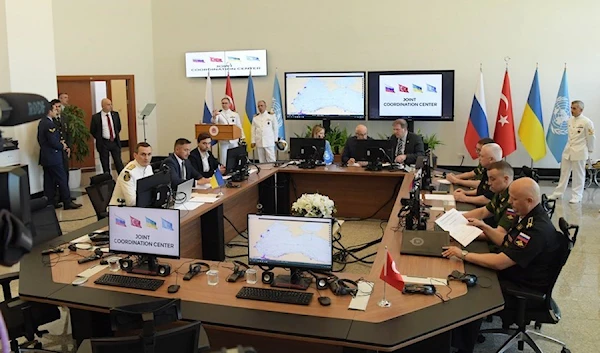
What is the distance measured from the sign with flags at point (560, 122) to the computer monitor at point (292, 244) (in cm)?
725

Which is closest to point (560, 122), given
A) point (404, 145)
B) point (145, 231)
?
point (404, 145)

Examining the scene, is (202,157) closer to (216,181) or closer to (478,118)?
(216,181)

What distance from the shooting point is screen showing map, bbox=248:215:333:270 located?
10.2 feet

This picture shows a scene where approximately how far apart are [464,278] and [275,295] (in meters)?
1.11

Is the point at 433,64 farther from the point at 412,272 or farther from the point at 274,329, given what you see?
the point at 274,329

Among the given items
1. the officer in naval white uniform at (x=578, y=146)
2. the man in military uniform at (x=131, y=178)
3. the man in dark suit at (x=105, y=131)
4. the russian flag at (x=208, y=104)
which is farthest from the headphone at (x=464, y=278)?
the russian flag at (x=208, y=104)

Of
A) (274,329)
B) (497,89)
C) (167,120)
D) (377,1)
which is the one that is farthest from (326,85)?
(274,329)

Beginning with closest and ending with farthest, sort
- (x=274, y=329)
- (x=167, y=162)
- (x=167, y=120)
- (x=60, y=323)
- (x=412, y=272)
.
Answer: (x=274, y=329) < (x=412, y=272) < (x=60, y=323) < (x=167, y=162) < (x=167, y=120)

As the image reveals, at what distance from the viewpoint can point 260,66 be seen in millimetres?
10766

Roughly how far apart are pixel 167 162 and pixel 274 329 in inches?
133

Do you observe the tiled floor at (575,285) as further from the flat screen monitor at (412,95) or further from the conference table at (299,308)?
the flat screen monitor at (412,95)

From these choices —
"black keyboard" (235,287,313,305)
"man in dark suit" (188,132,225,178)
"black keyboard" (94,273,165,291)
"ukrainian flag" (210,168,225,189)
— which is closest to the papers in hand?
"black keyboard" (235,287,313,305)

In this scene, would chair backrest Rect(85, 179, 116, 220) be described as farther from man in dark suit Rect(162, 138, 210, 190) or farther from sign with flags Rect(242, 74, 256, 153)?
sign with flags Rect(242, 74, 256, 153)

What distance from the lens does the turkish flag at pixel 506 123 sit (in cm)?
916
